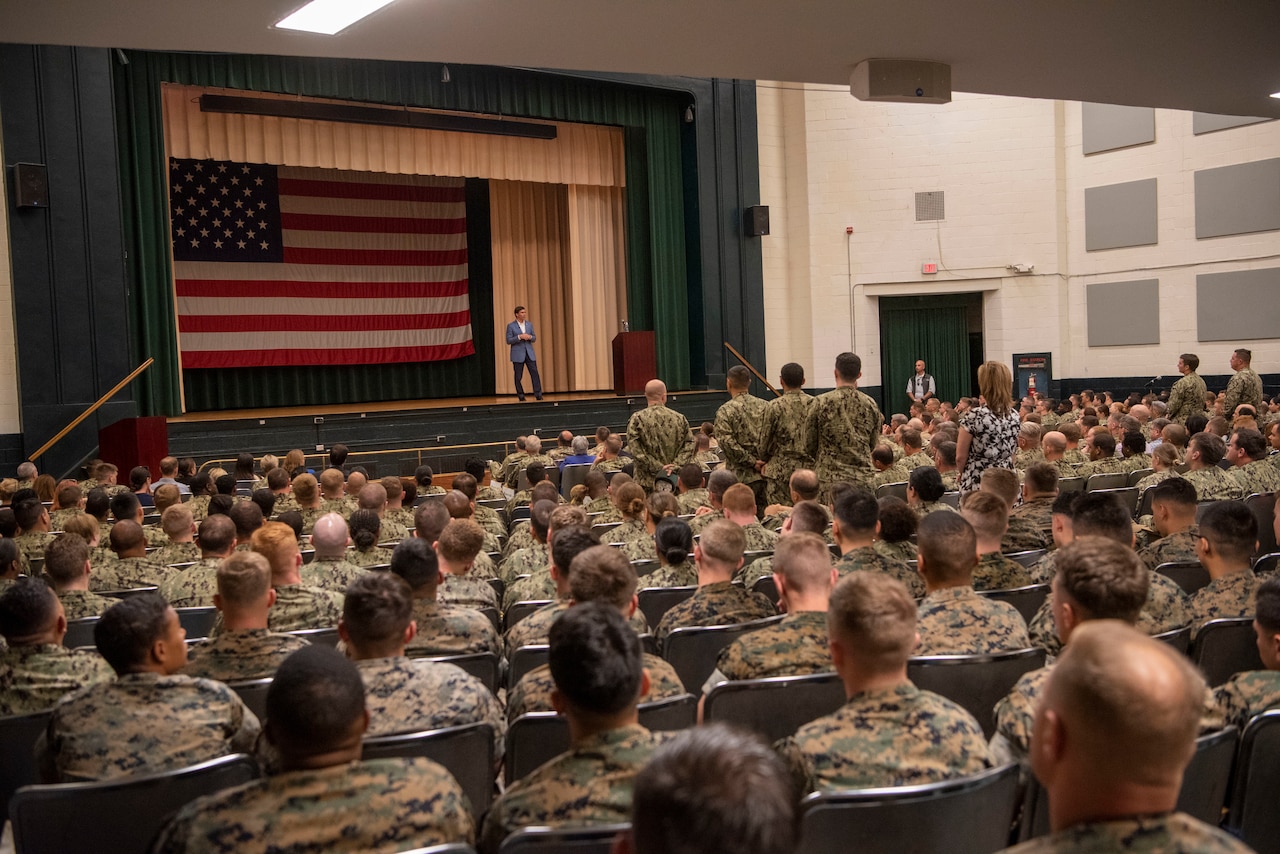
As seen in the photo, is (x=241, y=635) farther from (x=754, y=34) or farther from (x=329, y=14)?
(x=754, y=34)

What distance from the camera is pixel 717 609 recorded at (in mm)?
3580

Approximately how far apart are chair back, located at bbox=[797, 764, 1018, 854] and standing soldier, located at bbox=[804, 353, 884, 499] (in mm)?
4400

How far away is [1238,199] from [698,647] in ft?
50.0

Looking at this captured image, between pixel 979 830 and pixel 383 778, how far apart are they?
1145mm

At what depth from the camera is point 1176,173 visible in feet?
52.4

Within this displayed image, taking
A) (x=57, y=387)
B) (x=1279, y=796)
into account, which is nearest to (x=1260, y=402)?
(x=1279, y=796)

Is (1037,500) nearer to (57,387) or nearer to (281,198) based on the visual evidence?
(57,387)

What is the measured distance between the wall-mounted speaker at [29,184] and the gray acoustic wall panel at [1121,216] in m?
14.5

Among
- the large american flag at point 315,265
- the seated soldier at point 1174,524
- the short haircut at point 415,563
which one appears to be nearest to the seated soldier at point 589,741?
the short haircut at point 415,563

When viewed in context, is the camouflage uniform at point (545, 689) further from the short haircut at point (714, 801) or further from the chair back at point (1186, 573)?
the chair back at point (1186, 573)

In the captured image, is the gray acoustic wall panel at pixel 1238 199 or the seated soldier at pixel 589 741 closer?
the seated soldier at pixel 589 741

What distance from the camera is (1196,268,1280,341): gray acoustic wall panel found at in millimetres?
15242

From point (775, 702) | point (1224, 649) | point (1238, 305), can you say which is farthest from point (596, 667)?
point (1238, 305)

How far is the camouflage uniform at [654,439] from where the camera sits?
24.9 feet
